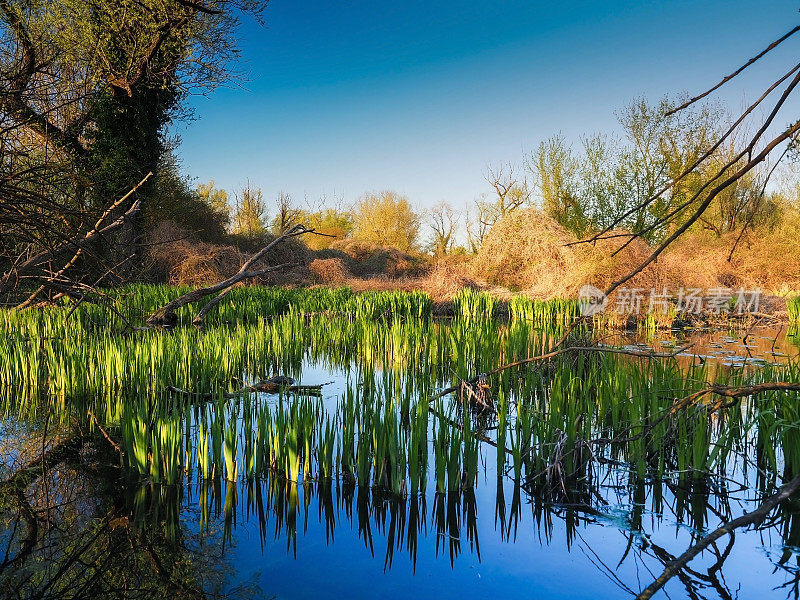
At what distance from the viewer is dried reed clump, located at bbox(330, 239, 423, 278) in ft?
106

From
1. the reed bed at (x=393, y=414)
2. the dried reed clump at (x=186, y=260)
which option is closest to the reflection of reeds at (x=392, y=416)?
the reed bed at (x=393, y=414)

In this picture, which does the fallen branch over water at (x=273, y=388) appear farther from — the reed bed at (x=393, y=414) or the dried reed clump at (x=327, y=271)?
the dried reed clump at (x=327, y=271)

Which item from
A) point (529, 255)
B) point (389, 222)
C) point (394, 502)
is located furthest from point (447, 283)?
point (389, 222)

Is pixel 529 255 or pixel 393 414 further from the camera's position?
pixel 529 255

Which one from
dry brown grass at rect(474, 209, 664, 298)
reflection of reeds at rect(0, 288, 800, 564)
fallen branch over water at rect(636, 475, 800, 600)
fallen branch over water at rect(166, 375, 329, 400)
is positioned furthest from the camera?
dry brown grass at rect(474, 209, 664, 298)

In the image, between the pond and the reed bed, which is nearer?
the pond

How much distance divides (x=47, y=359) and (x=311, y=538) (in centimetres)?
476

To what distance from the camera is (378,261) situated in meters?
33.3

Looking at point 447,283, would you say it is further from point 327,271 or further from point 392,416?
point 392,416

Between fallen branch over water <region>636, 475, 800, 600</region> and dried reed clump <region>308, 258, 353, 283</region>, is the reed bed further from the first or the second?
dried reed clump <region>308, 258, 353, 283</region>

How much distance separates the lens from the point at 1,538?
275 cm

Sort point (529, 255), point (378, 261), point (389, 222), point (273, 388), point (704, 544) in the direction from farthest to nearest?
point (389, 222), point (378, 261), point (529, 255), point (273, 388), point (704, 544)

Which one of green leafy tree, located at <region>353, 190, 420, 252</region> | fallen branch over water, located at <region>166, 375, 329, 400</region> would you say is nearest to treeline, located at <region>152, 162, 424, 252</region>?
green leafy tree, located at <region>353, 190, 420, 252</region>

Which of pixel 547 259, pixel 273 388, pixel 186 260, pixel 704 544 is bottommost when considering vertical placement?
pixel 273 388
